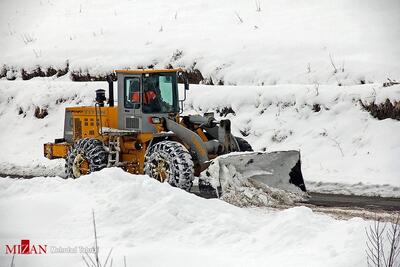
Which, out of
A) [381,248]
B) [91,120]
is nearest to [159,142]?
[91,120]

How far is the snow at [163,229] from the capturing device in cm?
785

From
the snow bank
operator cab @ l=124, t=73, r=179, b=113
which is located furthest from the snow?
the snow bank

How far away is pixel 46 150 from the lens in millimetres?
15789

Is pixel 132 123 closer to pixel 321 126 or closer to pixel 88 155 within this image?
pixel 88 155

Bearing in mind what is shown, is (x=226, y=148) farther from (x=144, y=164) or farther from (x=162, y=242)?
(x=162, y=242)

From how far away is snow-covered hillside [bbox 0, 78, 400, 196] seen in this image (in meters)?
15.2

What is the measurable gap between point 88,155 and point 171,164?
222 centimetres

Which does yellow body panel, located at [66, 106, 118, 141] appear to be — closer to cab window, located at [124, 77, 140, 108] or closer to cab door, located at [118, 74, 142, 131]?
cab door, located at [118, 74, 142, 131]

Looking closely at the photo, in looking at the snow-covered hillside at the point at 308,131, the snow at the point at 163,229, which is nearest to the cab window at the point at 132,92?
the snow at the point at 163,229

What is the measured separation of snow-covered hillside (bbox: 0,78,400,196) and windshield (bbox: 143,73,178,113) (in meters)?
3.40

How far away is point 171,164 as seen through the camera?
1238 centimetres

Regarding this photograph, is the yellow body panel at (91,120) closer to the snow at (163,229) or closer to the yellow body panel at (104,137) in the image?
the yellow body panel at (104,137)

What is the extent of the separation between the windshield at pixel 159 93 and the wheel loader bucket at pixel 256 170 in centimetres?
193

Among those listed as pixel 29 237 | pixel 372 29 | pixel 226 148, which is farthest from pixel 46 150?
pixel 372 29
